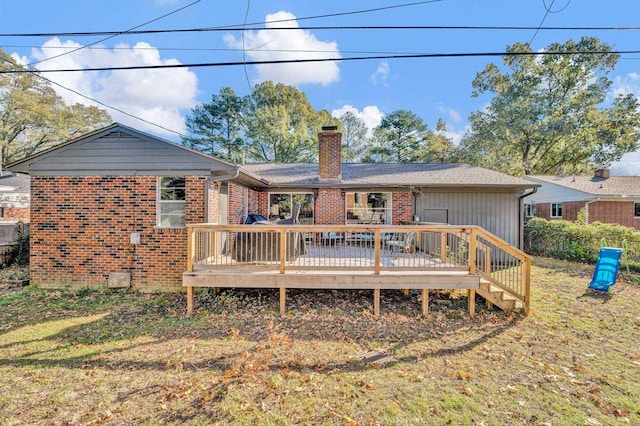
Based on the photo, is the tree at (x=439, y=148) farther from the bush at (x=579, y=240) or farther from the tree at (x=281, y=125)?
the bush at (x=579, y=240)

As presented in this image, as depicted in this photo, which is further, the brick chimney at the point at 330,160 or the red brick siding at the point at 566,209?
the red brick siding at the point at 566,209

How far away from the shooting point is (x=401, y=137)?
2906 centimetres

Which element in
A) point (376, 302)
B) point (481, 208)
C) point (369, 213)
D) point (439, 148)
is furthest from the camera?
point (439, 148)

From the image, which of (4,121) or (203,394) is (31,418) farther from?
(4,121)

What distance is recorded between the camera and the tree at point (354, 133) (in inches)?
1204

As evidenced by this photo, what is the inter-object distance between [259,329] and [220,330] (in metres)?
0.68

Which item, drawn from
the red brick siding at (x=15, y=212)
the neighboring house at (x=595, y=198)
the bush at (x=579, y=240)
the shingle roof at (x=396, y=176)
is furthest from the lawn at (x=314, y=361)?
the red brick siding at (x=15, y=212)

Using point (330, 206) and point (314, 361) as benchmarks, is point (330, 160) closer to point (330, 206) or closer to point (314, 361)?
point (330, 206)

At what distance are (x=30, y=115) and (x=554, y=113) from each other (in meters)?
40.3

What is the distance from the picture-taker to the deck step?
5.70m

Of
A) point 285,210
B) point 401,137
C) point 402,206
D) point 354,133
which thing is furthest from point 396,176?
point 354,133

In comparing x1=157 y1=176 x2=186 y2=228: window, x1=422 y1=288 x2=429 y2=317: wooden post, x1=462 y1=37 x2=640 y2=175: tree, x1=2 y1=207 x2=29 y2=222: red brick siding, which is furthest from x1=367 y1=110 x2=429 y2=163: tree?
x1=2 y1=207 x2=29 y2=222: red brick siding

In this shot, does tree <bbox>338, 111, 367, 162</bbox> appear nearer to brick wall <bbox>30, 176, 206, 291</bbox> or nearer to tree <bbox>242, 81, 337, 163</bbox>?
tree <bbox>242, 81, 337, 163</bbox>

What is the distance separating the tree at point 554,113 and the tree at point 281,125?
14231 millimetres
